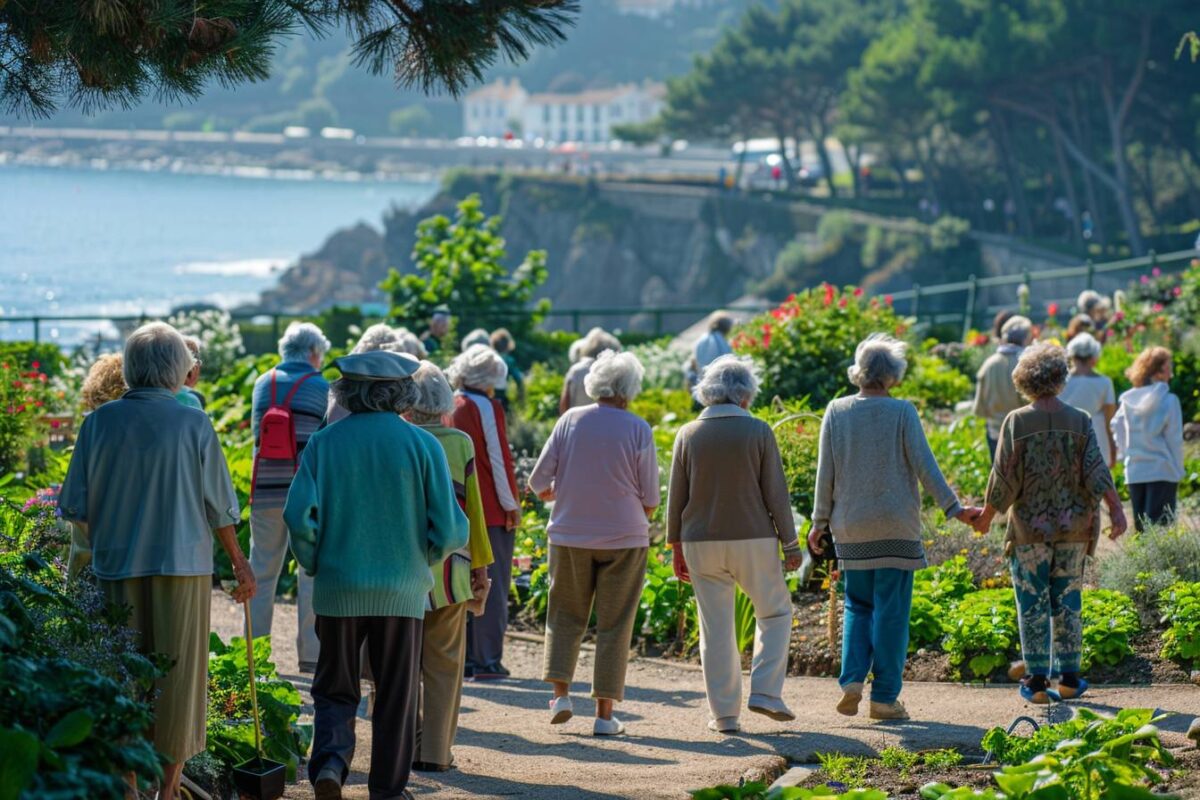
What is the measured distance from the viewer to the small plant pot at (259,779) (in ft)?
16.0

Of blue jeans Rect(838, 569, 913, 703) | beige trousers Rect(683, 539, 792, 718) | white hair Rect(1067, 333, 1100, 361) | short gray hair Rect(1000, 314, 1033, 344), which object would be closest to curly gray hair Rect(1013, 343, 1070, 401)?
blue jeans Rect(838, 569, 913, 703)

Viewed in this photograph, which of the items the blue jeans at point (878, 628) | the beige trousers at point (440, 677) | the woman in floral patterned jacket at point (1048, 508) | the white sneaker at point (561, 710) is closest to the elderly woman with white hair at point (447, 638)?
the beige trousers at point (440, 677)

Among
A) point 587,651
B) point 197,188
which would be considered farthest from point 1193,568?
point 197,188

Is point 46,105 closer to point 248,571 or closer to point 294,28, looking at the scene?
point 294,28

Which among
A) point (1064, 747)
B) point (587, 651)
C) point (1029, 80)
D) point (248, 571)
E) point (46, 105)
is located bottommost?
point (587, 651)

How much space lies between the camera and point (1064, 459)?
20.8 ft

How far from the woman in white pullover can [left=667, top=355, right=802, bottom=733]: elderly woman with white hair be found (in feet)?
10.3

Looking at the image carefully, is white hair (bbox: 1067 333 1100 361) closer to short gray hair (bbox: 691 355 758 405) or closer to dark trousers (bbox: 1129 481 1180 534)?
dark trousers (bbox: 1129 481 1180 534)

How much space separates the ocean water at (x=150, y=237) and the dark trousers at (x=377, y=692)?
50.2 m

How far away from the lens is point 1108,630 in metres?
7.05

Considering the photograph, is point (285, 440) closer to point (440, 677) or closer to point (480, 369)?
point (480, 369)

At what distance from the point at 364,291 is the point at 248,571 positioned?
98071mm

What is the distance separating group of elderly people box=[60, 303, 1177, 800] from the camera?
4.68 metres

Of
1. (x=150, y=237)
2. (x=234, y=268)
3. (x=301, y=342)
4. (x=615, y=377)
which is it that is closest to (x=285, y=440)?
(x=301, y=342)
